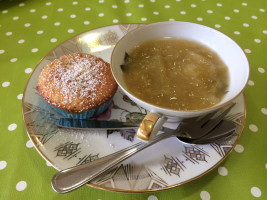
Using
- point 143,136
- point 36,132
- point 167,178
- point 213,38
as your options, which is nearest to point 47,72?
point 36,132

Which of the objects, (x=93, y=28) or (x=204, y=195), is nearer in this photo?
(x=204, y=195)

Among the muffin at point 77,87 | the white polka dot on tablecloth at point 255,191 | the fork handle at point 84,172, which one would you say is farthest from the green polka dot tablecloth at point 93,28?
the muffin at point 77,87

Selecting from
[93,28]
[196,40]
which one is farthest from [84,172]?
[93,28]

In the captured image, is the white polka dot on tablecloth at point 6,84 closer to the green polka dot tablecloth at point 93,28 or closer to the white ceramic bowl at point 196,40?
the green polka dot tablecloth at point 93,28

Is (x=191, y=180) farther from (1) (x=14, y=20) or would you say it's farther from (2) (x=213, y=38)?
(1) (x=14, y=20)

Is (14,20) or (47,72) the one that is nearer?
(47,72)

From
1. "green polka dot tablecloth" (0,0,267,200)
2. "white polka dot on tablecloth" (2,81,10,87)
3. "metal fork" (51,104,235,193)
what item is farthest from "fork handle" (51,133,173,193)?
"white polka dot on tablecloth" (2,81,10,87)

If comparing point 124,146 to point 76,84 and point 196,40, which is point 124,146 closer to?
point 76,84
